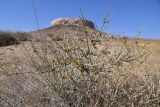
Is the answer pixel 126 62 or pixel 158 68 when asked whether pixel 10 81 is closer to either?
pixel 126 62

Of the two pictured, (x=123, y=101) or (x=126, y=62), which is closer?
(x=123, y=101)

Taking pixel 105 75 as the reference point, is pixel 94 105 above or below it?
below

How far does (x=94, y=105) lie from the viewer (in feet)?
12.5

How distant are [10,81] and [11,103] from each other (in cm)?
42

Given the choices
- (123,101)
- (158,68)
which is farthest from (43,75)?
(158,68)

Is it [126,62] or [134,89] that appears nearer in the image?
[134,89]

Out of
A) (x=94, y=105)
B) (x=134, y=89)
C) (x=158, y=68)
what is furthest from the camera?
(x=158, y=68)

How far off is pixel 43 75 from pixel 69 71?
0.89ft

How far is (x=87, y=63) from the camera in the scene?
4.23 meters

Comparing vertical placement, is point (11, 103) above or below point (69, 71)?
below

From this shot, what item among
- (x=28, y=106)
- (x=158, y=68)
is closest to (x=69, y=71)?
(x=28, y=106)

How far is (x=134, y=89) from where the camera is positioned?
411 centimetres

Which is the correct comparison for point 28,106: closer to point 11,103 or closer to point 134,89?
point 11,103

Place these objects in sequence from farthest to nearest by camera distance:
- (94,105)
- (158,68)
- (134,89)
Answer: (158,68), (134,89), (94,105)
